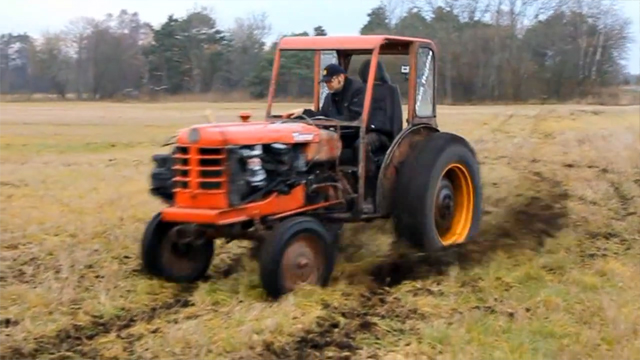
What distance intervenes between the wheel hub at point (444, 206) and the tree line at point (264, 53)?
33249mm

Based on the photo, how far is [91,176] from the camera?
49.8 ft

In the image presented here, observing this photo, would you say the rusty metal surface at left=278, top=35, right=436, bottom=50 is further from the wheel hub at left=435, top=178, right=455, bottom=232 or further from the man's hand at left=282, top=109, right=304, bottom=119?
the wheel hub at left=435, top=178, right=455, bottom=232

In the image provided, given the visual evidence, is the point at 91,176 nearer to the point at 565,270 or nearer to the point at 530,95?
the point at 565,270

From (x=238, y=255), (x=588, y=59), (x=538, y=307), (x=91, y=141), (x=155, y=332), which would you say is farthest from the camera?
(x=588, y=59)

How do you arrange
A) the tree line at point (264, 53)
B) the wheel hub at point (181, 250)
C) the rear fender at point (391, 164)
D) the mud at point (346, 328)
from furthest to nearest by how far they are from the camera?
the tree line at point (264, 53) < the rear fender at point (391, 164) < the wheel hub at point (181, 250) < the mud at point (346, 328)

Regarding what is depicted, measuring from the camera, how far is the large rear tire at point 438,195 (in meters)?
8.55

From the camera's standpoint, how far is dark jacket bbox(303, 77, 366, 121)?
8.51 metres

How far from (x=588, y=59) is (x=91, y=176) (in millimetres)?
45480

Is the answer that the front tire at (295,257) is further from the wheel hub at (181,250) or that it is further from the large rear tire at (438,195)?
the large rear tire at (438,195)

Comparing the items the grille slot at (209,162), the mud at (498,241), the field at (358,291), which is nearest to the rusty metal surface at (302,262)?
the field at (358,291)

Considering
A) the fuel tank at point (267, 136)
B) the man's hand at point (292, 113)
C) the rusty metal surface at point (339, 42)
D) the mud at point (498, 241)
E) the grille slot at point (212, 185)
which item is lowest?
the mud at point (498, 241)

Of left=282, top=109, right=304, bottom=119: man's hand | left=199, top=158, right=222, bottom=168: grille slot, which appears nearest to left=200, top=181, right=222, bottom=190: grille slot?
left=199, top=158, right=222, bottom=168: grille slot

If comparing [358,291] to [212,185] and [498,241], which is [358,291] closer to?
[212,185]

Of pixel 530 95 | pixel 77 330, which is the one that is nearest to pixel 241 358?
pixel 77 330
